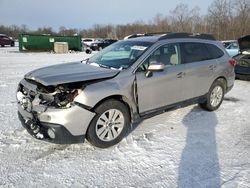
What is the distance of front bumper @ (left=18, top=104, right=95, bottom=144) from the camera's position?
→ 363cm

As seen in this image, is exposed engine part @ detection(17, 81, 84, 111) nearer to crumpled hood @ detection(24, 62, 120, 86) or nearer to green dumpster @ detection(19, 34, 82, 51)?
crumpled hood @ detection(24, 62, 120, 86)

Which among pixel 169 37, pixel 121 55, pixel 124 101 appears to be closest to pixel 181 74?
pixel 169 37

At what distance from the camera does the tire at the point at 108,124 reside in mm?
3928

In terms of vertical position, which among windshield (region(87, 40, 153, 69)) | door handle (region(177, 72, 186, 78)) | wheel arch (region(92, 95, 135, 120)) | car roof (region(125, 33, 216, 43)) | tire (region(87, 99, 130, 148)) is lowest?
tire (region(87, 99, 130, 148))

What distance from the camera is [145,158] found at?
381cm

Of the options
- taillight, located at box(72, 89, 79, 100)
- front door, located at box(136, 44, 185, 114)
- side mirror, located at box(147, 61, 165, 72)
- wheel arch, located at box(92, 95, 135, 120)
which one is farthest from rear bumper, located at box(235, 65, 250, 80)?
taillight, located at box(72, 89, 79, 100)

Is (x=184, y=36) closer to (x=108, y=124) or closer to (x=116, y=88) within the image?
Answer: (x=116, y=88)

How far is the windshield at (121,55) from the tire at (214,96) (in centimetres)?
208

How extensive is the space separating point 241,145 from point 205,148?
63cm

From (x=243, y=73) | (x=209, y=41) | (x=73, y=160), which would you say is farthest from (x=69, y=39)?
(x=73, y=160)

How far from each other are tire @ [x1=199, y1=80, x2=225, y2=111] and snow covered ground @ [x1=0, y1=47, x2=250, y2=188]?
66cm

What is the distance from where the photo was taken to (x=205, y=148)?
13.6ft

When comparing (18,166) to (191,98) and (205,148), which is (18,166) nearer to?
(205,148)

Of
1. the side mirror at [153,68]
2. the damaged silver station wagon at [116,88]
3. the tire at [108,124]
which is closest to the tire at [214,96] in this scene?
the damaged silver station wagon at [116,88]
